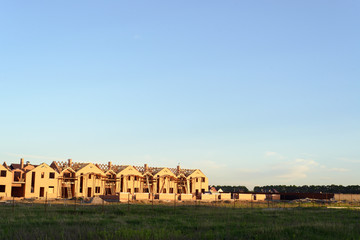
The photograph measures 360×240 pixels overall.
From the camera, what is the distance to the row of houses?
71.4m

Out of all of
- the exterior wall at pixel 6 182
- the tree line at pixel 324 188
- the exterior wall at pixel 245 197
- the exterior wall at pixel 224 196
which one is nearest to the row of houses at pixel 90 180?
the exterior wall at pixel 6 182

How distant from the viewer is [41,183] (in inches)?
2837

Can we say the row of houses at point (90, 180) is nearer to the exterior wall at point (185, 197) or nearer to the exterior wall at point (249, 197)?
the exterior wall at point (185, 197)

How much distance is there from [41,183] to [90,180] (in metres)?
9.36

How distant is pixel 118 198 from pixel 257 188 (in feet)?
314

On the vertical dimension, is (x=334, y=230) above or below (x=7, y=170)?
below

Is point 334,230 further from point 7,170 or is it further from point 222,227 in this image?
point 7,170

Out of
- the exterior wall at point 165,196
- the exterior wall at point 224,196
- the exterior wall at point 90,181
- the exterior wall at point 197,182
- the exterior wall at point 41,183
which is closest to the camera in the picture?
the exterior wall at point 41,183

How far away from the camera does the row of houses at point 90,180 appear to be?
234 ft

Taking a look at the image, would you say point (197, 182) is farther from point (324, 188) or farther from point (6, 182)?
point (324, 188)

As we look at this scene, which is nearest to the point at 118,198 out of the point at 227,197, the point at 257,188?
the point at 227,197

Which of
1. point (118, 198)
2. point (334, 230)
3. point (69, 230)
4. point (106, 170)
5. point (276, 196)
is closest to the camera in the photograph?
point (69, 230)

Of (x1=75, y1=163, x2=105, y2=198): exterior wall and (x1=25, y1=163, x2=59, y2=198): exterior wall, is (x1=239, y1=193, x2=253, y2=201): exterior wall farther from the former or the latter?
(x1=25, y1=163, x2=59, y2=198): exterior wall

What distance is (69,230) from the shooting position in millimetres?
21781
